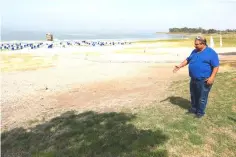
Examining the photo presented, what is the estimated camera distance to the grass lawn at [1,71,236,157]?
6.62 meters

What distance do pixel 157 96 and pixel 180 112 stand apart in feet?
10.6

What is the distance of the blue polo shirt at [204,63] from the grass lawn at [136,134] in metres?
1.16

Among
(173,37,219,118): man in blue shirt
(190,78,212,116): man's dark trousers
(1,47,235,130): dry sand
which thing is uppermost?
(173,37,219,118): man in blue shirt

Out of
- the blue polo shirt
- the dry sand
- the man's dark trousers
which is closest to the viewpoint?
the blue polo shirt

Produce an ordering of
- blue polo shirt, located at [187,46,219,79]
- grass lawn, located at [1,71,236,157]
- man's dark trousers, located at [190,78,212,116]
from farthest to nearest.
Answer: man's dark trousers, located at [190,78,212,116]
blue polo shirt, located at [187,46,219,79]
grass lawn, located at [1,71,236,157]

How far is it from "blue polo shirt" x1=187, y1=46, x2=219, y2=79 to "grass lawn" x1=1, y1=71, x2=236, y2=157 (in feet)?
3.82

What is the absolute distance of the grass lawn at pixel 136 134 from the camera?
662 centimetres

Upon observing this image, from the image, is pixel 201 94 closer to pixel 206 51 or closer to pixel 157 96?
pixel 206 51

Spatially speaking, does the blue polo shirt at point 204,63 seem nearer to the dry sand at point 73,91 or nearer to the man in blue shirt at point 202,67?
the man in blue shirt at point 202,67

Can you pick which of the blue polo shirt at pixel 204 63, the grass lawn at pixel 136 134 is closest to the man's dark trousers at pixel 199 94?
the blue polo shirt at pixel 204 63

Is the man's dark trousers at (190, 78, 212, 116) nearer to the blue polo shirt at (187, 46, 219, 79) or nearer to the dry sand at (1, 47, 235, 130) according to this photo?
the blue polo shirt at (187, 46, 219, 79)

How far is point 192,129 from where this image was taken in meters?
7.48

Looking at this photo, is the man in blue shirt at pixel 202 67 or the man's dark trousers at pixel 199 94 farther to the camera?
the man's dark trousers at pixel 199 94

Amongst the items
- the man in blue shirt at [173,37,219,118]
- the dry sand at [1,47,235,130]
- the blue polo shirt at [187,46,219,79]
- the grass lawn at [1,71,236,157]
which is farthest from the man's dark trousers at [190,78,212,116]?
the dry sand at [1,47,235,130]
